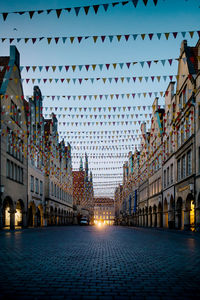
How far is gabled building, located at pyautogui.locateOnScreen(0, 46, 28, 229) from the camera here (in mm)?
32062

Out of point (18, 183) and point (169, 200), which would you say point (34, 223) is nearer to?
point (18, 183)

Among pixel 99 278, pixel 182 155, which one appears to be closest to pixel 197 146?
pixel 182 155

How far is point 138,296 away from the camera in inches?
229

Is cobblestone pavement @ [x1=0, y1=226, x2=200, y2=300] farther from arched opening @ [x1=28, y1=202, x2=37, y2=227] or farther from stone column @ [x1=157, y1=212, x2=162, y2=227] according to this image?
stone column @ [x1=157, y1=212, x2=162, y2=227]

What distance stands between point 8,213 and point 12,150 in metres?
6.24

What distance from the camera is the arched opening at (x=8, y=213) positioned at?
112 feet

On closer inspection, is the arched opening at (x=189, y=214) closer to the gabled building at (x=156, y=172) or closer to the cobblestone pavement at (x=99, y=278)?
the gabled building at (x=156, y=172)

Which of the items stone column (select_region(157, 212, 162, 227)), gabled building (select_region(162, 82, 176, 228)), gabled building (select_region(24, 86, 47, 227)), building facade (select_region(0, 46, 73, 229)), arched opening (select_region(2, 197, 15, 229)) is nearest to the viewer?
building facade (select_region(0, 46, 73, 229))

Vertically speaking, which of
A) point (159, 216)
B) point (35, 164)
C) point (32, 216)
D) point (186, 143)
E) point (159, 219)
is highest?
point (186, 143)

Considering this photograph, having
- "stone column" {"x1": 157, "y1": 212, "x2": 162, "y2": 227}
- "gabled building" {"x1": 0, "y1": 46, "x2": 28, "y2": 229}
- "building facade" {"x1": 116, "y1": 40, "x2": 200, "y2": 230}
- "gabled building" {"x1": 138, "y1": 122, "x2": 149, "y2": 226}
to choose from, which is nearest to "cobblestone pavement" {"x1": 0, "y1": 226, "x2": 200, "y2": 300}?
"building facade" {"x1": 116, "y1": 40, "x2": 200, "y2": 230}

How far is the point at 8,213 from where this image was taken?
35406mm

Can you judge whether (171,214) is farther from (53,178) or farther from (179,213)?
(53,178)

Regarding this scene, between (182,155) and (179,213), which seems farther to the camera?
(179,213)

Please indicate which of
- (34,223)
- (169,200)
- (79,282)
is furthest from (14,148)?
(79,282)
